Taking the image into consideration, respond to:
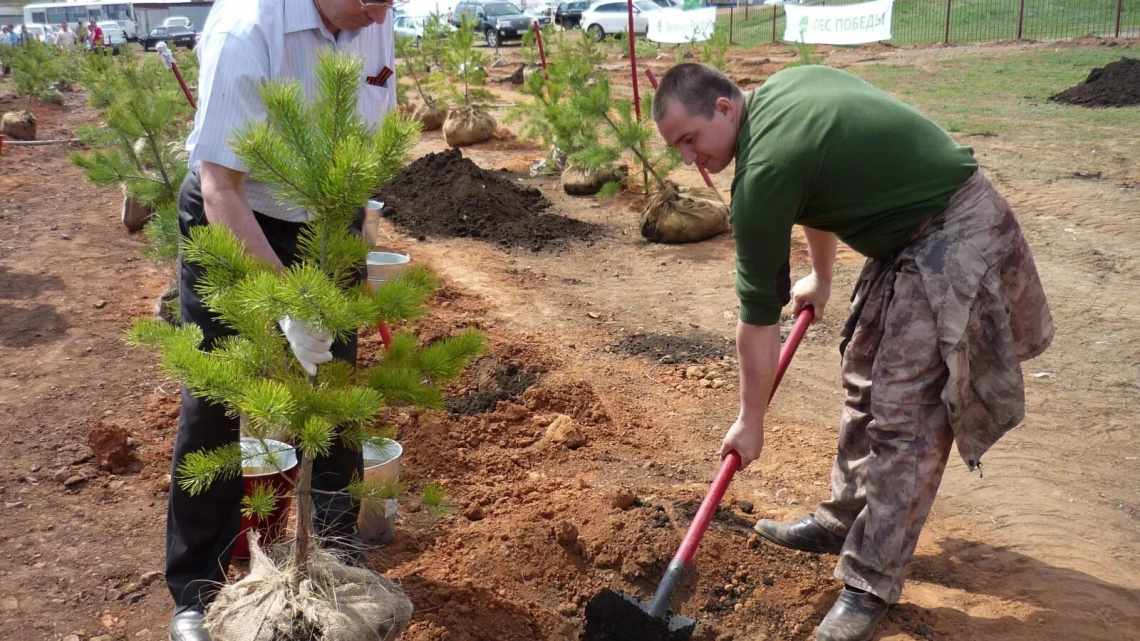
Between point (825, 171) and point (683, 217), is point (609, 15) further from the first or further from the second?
point (825, 171)

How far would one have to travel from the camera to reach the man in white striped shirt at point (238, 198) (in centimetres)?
247

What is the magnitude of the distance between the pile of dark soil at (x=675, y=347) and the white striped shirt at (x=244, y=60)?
10.3 feet

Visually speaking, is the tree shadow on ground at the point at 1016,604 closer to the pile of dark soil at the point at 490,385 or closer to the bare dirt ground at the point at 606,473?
the bare dirt ground at the point at 606,473

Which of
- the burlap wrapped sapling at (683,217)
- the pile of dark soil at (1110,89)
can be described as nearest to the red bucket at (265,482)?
the burlap wrapped sapling at (683,217)

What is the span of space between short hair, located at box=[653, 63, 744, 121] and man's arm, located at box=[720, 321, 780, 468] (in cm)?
60

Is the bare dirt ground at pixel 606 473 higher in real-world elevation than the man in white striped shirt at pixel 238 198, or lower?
lower

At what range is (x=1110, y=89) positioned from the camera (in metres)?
12.9

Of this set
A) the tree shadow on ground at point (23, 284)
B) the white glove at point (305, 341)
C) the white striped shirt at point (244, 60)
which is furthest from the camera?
the tree shadow on ground at point (23, 284)

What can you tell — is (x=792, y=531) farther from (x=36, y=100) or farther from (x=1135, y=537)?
(x=36, y=100)

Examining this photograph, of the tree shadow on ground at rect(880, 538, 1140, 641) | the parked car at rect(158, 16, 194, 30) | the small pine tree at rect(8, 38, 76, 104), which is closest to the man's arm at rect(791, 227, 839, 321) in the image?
the tree shadow on ground at rect(880, 538, 1140, 641)

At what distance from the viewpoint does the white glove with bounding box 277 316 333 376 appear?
2.36 m

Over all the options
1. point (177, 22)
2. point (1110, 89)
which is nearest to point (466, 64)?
point (1110, 89)

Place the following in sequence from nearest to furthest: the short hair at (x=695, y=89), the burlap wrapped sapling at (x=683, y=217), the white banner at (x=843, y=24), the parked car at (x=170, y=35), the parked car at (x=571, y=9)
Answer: the short hair at (x=695, y=89), the burlap wrapped sapling at (x=683, y=217), the white banner at (x=843, y=24), the parked car at (x=571, y=9), the parked car at (x=170, y=35)

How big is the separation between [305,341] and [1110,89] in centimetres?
1328
